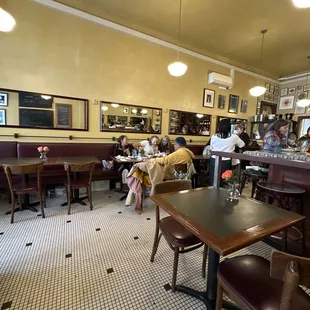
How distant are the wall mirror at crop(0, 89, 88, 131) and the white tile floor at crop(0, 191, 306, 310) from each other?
1.78 m

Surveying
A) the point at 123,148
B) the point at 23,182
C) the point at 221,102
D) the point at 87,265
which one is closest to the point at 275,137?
the point at 87,265

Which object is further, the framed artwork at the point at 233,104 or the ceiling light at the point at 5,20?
the framed artwork at the point at 233,104

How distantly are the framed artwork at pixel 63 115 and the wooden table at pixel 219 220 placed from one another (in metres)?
3.27

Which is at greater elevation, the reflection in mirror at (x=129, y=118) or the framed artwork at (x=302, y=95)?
the framed artwork at (x=302, y=95)

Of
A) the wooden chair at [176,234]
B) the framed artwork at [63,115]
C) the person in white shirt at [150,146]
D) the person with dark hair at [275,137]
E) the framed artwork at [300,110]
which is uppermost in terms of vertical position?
the framed artwork at [300,110]

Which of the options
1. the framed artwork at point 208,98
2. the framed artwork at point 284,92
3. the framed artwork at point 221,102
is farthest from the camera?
the framed artwork at point 284,92

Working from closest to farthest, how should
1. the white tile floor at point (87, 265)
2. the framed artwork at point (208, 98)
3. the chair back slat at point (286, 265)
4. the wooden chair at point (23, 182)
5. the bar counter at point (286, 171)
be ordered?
1. the chair back slat at point (286, 265)
2. the white tile floor at point (87, 265)
3. the bar counter at point (286, 171)
4. the wooden chair at point (23, 182)
5. the framed artwork at point (208, 98)

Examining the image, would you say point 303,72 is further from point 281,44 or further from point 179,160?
point 179,160

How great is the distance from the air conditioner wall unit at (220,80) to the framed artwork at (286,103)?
121 inches

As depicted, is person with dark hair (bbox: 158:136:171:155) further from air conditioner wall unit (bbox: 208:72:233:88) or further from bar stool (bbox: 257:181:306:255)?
bar stool (bbox: 257:181:306:255)

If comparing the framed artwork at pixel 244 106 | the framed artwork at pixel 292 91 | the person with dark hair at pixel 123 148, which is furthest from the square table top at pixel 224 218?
the framed artwork at pixel 292 91

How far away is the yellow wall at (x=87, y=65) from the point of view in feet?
11.1

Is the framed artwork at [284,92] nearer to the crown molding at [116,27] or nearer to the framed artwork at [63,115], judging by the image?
the crown molding at [116,27]

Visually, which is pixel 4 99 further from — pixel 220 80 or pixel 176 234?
pixel 220 80
